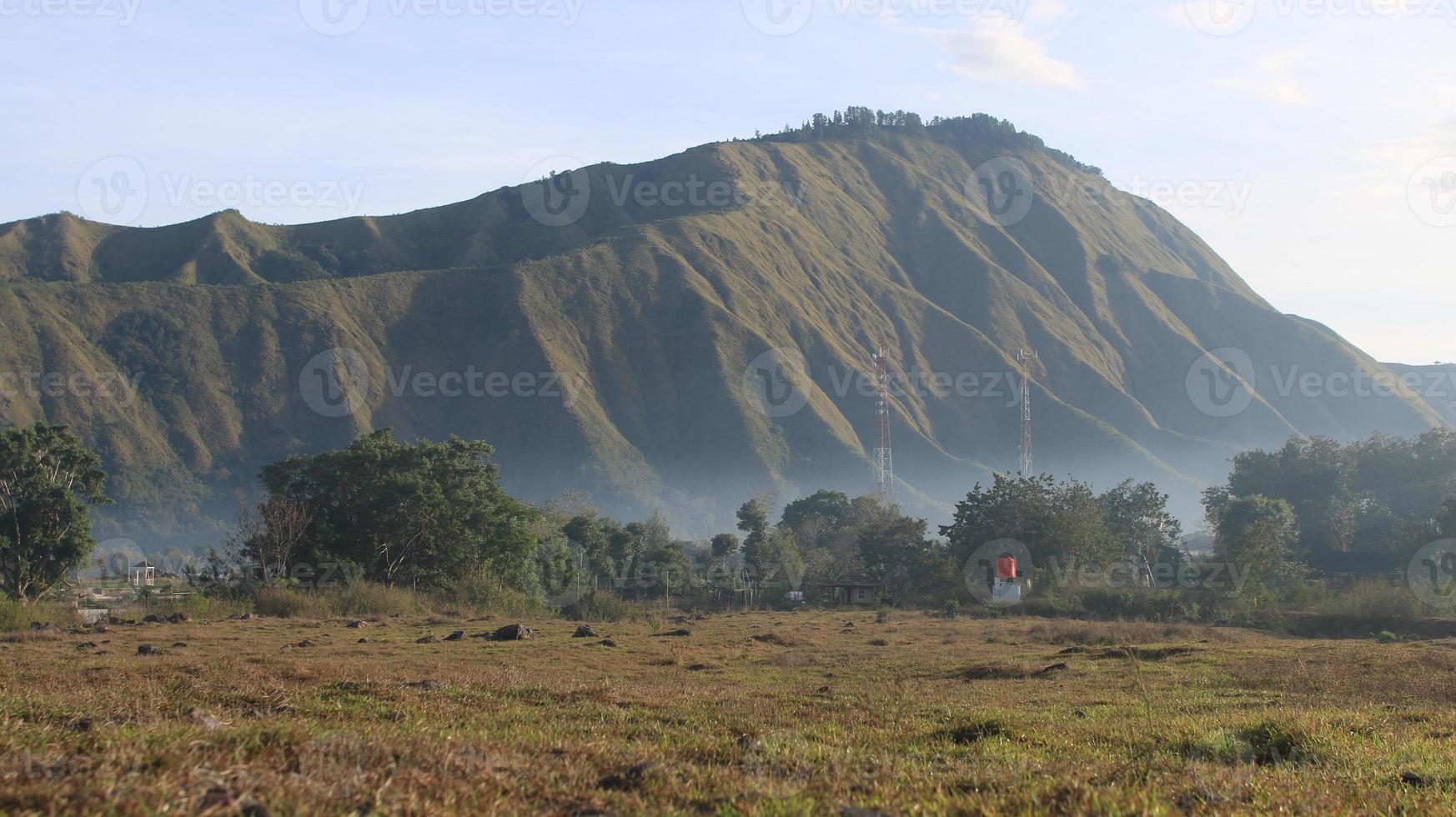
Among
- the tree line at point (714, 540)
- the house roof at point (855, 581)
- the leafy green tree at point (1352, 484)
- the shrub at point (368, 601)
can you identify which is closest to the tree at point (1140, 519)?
the tree line at point (714, 540)

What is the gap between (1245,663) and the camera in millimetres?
21203

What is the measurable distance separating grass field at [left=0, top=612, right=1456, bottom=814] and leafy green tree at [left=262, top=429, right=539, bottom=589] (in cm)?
2383

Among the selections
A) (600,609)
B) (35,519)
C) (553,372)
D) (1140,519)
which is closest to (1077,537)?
(1140,519)

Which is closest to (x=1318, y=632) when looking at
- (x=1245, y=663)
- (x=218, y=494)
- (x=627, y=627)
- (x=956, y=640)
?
(x=956, y=640)

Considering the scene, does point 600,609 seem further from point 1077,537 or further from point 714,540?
point 714,540

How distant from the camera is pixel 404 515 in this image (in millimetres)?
45969

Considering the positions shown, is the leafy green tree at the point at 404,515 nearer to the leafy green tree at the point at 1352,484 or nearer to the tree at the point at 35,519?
the tree at the point at 35,519

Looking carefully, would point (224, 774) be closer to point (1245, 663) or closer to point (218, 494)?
point (1245, 663)

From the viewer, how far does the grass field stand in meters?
5.50

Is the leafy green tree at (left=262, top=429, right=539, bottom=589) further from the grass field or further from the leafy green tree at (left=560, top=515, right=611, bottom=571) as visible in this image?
the grass field

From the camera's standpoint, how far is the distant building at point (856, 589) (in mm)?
63062

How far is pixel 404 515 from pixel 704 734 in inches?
Result: 1543

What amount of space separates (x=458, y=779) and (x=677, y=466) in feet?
489

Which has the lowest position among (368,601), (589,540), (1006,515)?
(368,601)
